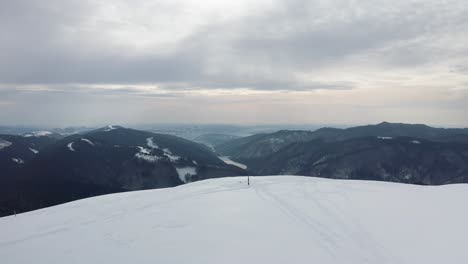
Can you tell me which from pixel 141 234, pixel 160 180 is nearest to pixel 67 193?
pixel 160 180

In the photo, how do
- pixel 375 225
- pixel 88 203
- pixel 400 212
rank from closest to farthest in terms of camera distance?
pixel 375 225, pixel 400 212, pixel 88 203

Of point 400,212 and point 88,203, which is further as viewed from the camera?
point 88,203

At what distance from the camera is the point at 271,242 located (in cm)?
1552

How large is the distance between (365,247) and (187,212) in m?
10.8

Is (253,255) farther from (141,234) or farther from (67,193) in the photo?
(67,193)

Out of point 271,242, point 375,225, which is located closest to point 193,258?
point 271,242

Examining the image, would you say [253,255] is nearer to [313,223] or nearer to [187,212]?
[313,223]

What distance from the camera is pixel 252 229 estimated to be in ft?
56.1

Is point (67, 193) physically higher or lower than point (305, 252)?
lower

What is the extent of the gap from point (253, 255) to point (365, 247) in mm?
5837

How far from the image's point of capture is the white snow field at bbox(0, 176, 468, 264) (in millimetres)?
14531

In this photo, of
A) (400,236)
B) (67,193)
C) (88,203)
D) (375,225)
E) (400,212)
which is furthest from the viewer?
(67,193)

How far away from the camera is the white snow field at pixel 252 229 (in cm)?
Result: 1453

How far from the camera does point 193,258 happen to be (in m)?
13.8
